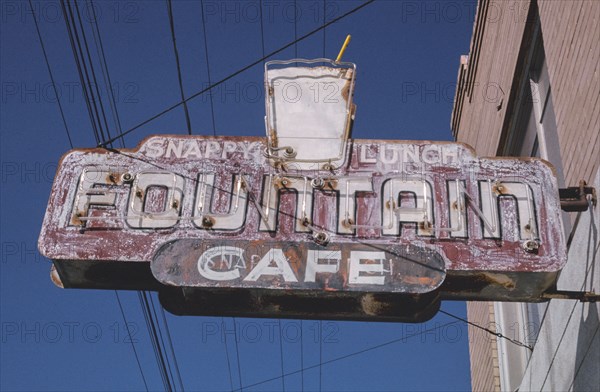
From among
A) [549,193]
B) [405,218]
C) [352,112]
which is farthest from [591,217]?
[352,112]

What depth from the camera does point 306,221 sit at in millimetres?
5773

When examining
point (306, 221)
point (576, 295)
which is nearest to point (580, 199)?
point (576, 295)

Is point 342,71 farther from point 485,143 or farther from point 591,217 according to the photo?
point 485,143

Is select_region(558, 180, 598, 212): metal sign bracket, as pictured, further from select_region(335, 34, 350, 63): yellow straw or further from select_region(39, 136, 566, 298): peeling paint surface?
select_region(335, 34, 350, 63): yellow straw

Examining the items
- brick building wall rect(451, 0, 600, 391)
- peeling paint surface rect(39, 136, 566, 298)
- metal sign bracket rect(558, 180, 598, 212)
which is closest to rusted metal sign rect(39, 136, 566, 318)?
peeling paint surface rect(39, 136, 566, 298)

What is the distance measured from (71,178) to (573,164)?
144 inches

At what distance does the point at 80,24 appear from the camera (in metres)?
7.36

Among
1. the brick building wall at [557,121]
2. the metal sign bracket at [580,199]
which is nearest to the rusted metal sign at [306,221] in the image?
the metal sign bracket at [580,199]

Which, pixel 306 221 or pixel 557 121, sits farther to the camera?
pixel 557 121

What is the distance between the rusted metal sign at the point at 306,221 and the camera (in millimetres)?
5375

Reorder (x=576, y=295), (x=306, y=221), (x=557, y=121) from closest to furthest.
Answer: (x=576, y=295) < (x=306, y=221) < (x=557, y=121)

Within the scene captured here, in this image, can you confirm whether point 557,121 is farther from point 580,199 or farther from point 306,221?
point 306,221

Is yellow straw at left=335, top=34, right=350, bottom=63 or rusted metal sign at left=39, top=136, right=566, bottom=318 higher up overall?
yellow straw at left=335, top=34, right=350, bottom=63

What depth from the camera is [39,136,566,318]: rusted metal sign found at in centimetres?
538
